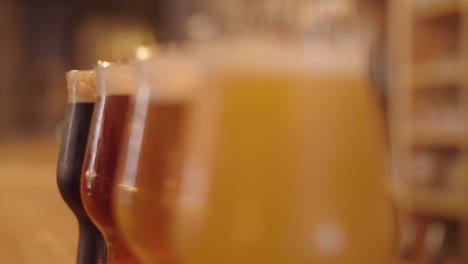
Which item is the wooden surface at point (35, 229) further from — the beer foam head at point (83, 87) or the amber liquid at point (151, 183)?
the amber liquid at point (151, 183)

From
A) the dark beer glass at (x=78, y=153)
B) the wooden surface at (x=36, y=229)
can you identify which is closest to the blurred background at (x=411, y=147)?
the wooden surface at (x=36, y=229)

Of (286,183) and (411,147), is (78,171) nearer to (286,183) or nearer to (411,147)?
(286,183)

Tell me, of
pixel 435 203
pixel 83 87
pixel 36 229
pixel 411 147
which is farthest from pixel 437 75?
pixel 83 87

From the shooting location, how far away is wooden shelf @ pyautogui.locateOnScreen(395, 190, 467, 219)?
2721 mm

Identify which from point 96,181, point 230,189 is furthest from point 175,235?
point 96,181

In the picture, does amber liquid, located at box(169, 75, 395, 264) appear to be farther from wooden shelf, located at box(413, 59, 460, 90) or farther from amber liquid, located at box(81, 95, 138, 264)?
wooden shelf, located at box(413, 59, 460, 90)

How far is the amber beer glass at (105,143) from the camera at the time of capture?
2.22ft

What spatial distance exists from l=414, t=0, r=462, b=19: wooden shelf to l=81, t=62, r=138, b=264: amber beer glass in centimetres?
228

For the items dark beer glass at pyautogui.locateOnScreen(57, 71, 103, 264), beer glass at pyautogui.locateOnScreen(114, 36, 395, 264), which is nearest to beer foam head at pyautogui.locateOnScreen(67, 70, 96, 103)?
dark beer glass at pyautogui.locateOnScreen(57, 71, 103, 264)

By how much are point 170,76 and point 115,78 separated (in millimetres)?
151

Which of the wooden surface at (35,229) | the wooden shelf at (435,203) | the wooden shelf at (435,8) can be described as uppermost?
the wooden shelf at (435,8)

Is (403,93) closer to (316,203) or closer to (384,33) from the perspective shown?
(384,33)

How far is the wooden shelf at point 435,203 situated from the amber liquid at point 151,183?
2.29 metres

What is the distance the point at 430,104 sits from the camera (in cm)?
297
